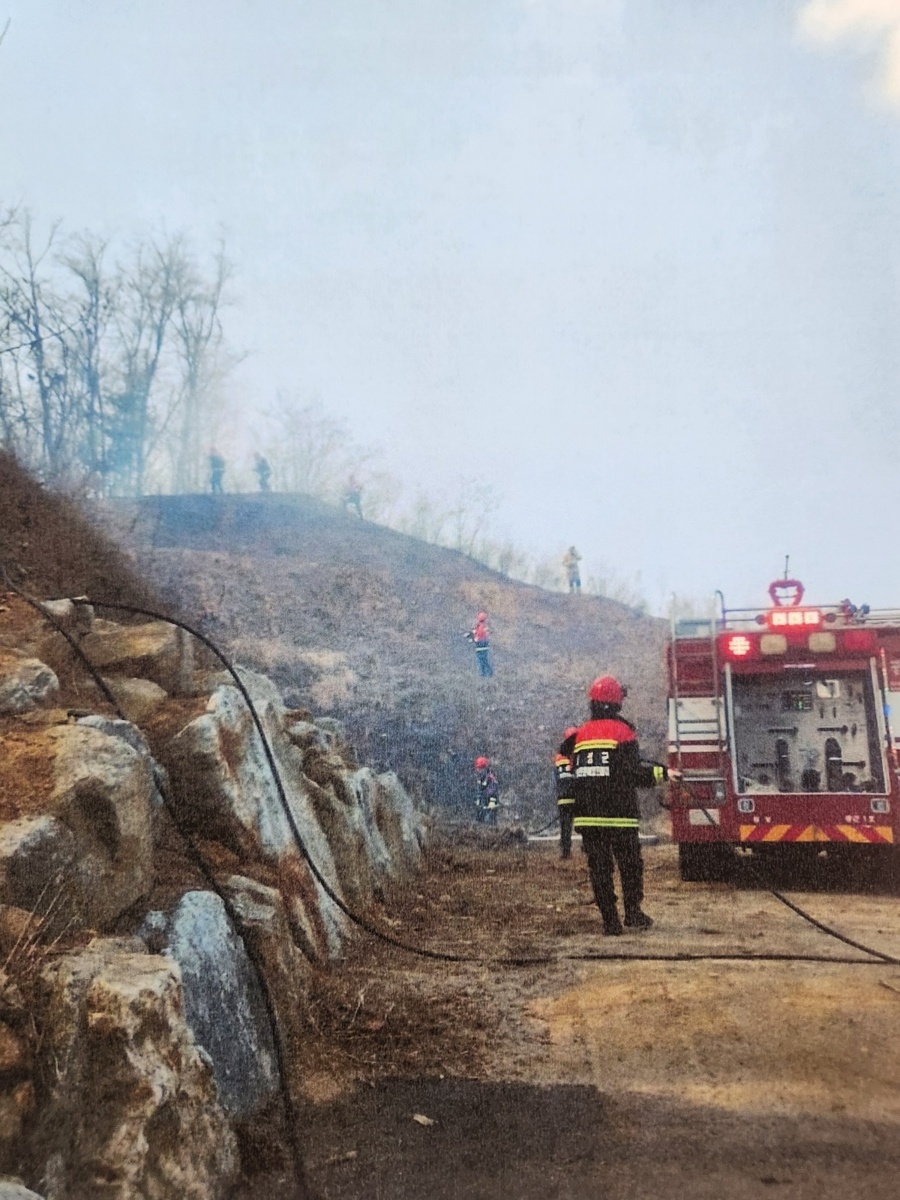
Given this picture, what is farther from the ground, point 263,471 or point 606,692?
point 263,471

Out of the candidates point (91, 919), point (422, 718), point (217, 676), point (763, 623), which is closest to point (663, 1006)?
point (91, 919)

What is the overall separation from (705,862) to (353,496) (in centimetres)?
1744

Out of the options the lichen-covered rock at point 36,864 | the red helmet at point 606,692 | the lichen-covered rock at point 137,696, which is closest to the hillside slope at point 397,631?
the lichen-covered rock at point 137,696

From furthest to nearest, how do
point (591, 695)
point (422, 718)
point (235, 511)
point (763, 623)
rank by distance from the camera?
point (235, 511) < point (422, 718) < point (763, 623) < point (591, 695)

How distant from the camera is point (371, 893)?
756 cm

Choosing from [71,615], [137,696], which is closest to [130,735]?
[137,696]

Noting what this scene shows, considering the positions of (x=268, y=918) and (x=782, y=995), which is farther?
(x=782, y=995)

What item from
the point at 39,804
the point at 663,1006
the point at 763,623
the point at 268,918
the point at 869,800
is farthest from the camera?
the point at 763,623

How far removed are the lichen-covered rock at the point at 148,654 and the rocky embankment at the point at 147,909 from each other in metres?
0.02

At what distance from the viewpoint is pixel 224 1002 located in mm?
3578

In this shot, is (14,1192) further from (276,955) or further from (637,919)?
(637,919)

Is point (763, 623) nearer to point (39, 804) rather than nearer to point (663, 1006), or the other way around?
point (663, 1006)

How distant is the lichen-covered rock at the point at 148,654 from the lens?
6.64m

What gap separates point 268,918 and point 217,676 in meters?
3.23
